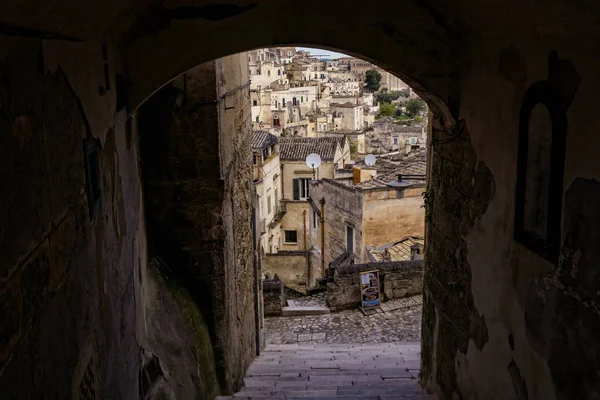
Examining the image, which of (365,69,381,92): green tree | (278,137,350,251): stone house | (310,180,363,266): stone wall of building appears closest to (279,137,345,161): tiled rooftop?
(278,137,350,251): stone house

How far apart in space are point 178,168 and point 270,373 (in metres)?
3.25

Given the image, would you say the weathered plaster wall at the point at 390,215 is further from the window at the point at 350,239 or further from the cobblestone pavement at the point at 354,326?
the cobblestone pavement at the point at 354,326

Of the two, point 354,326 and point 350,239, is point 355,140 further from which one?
point 354,326

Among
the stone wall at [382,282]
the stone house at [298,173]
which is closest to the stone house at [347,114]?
the stone house at [298,173]

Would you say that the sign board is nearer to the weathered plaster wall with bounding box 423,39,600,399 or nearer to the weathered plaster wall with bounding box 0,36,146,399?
the weathered plaster wall with bounding box 423,39,600,399

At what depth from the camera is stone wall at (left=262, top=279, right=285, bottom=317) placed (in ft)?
40.2

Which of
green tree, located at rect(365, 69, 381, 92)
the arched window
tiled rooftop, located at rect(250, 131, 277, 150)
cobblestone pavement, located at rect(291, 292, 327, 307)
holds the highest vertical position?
green tree, located at rect(365, 69, 381, 92)

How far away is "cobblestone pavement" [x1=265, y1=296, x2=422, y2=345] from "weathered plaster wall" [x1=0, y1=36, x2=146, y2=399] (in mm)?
7455

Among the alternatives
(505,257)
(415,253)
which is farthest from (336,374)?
(415,253)

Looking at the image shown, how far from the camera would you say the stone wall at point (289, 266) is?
20172 mm

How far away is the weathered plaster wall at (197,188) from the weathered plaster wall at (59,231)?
57.2 inches

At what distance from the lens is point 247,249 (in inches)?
322

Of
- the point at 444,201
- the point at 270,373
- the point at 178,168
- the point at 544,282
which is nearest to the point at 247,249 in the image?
the point at 270,373

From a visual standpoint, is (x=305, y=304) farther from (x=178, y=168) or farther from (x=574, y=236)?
(x=574, y=236)
